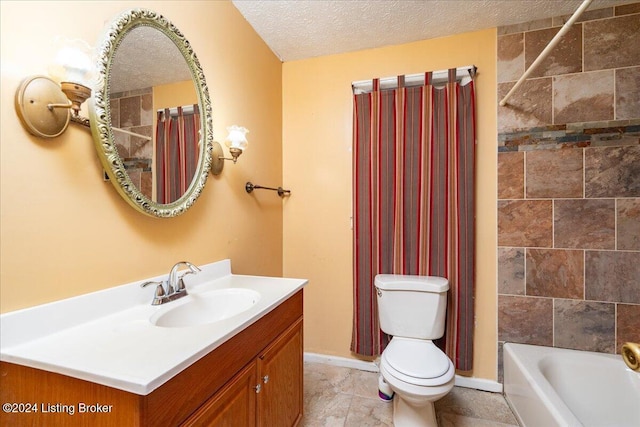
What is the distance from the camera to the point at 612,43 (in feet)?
5.41

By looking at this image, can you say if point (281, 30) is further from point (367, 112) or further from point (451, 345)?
point (451, 345)

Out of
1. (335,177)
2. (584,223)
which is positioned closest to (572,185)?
(584,223)

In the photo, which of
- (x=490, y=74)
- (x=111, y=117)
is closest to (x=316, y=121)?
(x=490, y=74)

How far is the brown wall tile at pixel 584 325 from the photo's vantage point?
1656mm

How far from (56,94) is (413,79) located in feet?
6.28

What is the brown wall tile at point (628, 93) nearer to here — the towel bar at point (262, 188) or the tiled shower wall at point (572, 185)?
the tiled shower wall at point (572, 185)

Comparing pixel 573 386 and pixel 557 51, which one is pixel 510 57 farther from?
pixel 573 386

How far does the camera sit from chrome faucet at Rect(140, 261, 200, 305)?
1061 mm

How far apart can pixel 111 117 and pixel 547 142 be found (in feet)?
7.65

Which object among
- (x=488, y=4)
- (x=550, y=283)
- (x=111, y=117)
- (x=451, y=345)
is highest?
(x=488, y=4)

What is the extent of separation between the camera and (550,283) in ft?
5.70

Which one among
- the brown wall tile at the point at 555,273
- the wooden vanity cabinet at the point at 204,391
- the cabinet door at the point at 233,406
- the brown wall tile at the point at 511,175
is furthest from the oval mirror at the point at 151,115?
the brown wall tile at the point at 555,273

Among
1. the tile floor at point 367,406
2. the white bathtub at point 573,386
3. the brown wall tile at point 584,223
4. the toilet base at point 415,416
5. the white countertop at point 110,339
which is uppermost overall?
the brown wall tile at point 584,223

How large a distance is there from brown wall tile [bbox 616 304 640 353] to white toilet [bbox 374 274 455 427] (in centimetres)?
103
